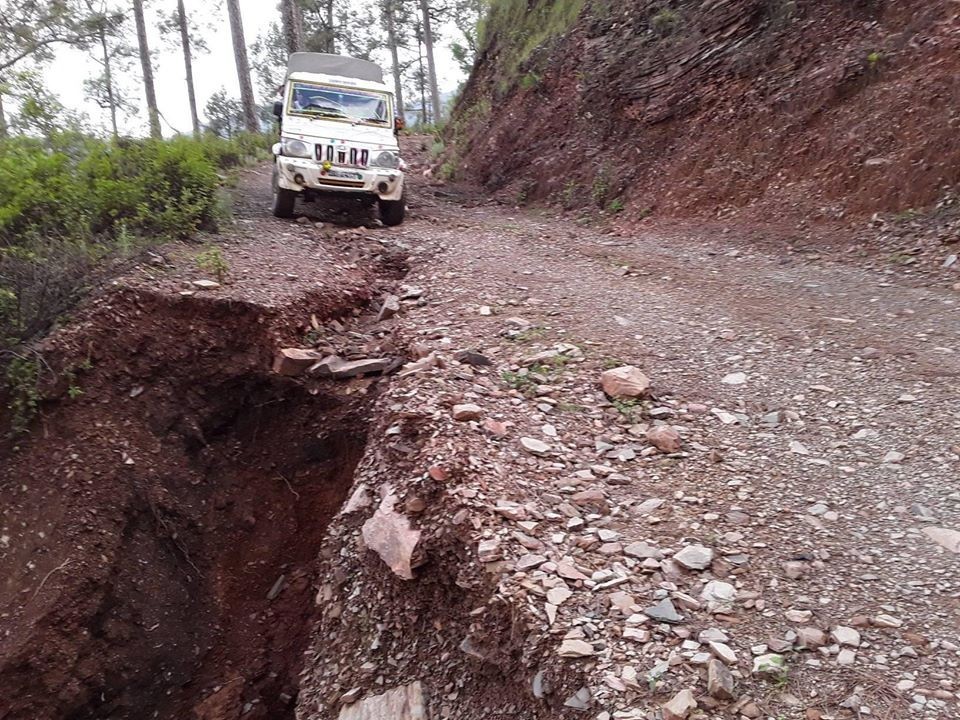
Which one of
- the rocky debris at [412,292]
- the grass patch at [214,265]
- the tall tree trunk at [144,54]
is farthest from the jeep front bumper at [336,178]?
the tall tree trunk at [144,54]

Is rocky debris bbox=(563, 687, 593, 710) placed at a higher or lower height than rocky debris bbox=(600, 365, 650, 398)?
lower

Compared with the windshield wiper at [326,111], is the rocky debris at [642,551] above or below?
below

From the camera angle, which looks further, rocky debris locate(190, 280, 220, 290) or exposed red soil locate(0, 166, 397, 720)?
rocky debris locate(190, 280, 220, 290)

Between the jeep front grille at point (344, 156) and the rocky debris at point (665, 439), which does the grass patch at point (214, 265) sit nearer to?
the jeep front grille at point (344, 156)


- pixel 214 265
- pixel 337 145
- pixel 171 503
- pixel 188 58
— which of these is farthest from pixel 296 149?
pixel 188 58

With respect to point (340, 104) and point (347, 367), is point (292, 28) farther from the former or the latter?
point (347, 367)

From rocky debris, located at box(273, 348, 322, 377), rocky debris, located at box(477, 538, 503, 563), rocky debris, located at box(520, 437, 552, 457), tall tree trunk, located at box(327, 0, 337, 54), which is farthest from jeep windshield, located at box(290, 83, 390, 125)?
tall tree trunk, located at box(327, 0, 337, 54)

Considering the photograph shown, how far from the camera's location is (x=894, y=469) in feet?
11.5

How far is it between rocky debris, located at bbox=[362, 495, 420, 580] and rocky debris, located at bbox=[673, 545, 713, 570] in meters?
1.37

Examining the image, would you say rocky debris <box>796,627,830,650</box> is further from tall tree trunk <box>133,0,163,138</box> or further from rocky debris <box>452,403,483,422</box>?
tall tree trunk <box>133,0,163,138</box>

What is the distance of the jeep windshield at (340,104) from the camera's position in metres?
9.47

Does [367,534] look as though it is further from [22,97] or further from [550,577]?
[22,97]

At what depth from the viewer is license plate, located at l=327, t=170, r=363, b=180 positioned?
8617mm

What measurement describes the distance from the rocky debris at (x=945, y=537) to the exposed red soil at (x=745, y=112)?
4938 mm
